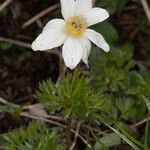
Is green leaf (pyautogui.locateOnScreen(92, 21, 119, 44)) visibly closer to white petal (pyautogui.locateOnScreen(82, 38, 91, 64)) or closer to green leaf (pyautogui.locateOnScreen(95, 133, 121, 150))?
green leaf (pyautogui.locateOnScreen(95, 133, 121, 150))

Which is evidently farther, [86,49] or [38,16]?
[38,16]

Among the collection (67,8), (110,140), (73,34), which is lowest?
(110,140)

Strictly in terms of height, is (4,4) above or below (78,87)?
above

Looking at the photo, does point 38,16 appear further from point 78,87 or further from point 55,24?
point 78,87

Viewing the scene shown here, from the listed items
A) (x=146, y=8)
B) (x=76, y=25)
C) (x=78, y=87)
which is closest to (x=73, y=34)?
(x=76, y=25)

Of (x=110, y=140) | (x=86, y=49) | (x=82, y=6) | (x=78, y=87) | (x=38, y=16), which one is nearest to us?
(x=78, y=87)

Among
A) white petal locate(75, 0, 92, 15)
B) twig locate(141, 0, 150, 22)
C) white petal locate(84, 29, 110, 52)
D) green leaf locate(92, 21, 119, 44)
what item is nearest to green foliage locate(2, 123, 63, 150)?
white petal locate(84, 29, 110, 52)
